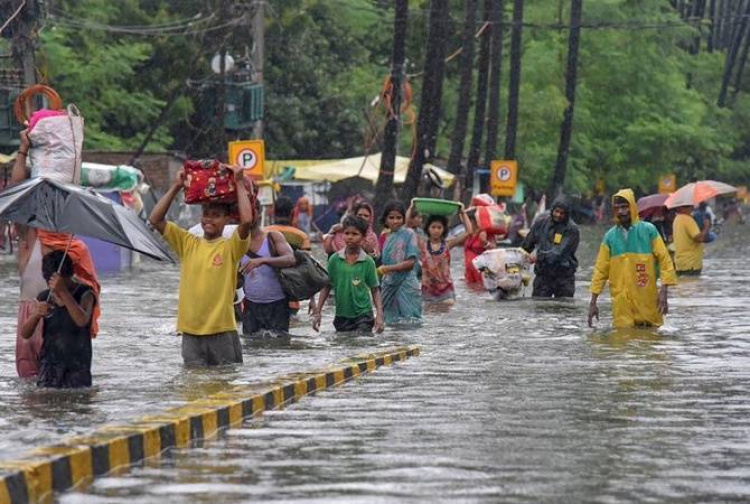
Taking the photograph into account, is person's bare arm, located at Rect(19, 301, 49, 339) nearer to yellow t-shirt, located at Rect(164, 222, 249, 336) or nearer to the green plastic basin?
yellow t-shirt, located at Rect(164, 222, 249, 336)

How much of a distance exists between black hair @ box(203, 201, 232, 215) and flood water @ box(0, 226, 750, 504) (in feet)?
3.55

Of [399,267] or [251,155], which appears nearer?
[399,267]

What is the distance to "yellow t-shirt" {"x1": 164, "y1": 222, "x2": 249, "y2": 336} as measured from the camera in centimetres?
1266

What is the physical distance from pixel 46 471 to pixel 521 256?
16.4 meters

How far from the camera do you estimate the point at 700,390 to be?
12.5 m

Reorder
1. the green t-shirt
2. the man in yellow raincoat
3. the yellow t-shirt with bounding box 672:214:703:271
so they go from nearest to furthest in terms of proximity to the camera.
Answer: the green t-shirt
the man in yellow raincoat
the yellow t-shirt with bounding box 672:214:703:271

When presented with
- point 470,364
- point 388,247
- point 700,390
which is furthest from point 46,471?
point 388,247

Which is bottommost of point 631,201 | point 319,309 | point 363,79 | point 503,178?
point 319,309

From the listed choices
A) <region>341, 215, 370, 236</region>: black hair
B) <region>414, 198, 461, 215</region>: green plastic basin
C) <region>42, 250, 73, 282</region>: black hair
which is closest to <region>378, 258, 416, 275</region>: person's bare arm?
<region>341, 215, 370, 236</region>: black hair

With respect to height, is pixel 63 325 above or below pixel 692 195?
below

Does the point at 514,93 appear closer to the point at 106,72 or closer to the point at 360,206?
the point at 106,72

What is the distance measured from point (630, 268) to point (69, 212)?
792 centimetres

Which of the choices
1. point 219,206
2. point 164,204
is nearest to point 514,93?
point 219,206

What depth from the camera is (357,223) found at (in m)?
16.5
